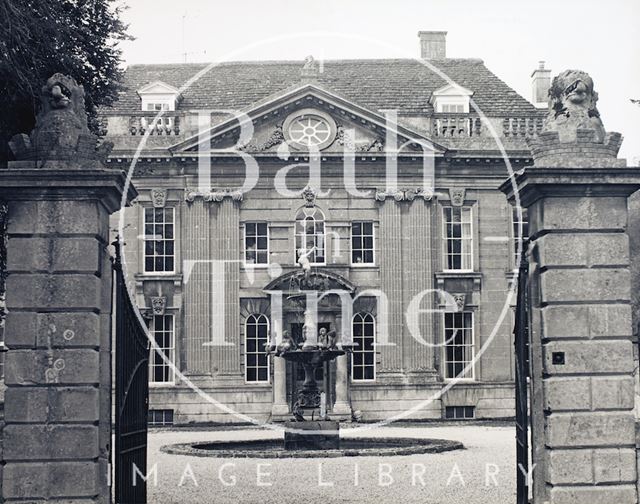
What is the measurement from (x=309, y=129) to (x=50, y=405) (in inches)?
896

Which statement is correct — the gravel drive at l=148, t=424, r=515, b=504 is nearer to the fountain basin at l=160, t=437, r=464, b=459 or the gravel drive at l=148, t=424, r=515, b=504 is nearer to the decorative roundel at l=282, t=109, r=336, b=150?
the fountain basin at l=160, t=437, r=464, b=459

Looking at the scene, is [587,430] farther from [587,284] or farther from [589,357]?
[587,284]

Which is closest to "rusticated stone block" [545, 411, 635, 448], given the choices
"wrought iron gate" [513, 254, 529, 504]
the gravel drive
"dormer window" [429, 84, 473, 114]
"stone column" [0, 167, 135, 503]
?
"wrought iron gate" [513, 254, 529, 504]

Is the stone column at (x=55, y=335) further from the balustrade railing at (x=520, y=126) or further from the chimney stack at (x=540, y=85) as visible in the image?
the chimney stack at (x=540, y=85)

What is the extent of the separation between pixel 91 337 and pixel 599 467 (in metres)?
4.77

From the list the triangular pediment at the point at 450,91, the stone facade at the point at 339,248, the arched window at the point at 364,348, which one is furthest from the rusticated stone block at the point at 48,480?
the triangular pediment at the point at 450,91

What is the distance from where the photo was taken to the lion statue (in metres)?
10.7

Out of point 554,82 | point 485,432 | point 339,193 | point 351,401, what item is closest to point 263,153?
point 339,193

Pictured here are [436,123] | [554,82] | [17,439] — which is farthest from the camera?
[436,123]

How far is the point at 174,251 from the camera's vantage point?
105 feet

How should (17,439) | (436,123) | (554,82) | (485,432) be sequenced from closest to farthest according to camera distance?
(17,439), (554,82), (485,432), (436,123)

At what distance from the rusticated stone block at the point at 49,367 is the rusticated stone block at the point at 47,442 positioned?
0.41m

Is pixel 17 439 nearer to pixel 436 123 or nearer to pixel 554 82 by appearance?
pixel 554 82

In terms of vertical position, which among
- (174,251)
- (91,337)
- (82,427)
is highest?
(174,251)
